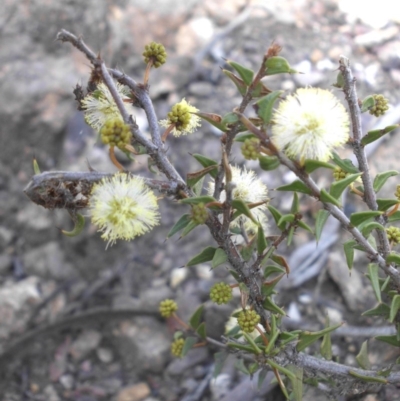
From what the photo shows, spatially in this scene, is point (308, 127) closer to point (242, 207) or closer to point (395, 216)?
point (242, 207)

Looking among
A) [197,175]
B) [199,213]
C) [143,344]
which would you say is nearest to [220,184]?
[197,175]

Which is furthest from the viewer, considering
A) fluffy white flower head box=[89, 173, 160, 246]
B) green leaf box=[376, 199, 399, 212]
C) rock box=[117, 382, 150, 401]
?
rock box=[117, 382, 150, 401]

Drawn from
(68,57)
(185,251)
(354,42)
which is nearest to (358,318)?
(185,251)

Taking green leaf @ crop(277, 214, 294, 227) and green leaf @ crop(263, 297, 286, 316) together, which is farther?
green leaf @ crop(263, 297, 286, 316)

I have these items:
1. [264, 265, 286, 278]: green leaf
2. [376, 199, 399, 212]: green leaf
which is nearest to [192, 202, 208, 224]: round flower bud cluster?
[264, 265, 286, 278]: green leaf

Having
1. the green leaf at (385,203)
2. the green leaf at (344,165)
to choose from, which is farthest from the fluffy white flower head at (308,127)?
the green leaf at (385,203)

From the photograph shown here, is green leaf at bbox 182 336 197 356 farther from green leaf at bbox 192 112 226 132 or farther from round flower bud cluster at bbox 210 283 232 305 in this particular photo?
green leaf at bbox 192 112 226 132
